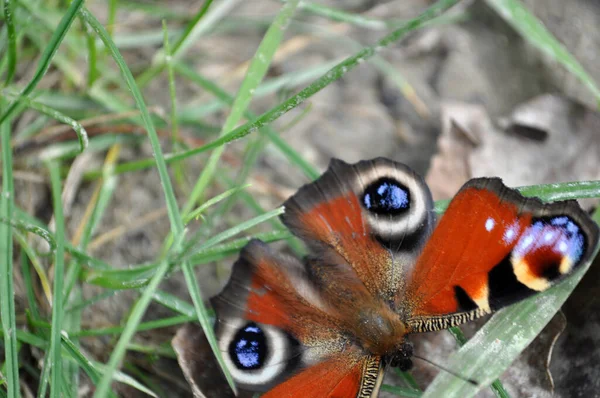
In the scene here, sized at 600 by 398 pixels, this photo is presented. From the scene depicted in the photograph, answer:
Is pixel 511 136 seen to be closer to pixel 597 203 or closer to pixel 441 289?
pixel 597 203

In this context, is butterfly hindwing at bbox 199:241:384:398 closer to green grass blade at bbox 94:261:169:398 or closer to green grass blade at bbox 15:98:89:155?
green grass blade at bbox 94:261:169:398

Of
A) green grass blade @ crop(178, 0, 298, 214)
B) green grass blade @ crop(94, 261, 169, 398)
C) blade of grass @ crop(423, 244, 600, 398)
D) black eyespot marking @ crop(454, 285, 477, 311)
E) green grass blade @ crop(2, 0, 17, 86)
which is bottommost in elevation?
blade of grass @ crop(423, 244, 600, 398)

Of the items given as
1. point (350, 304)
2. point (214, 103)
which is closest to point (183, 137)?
point (214, 103)

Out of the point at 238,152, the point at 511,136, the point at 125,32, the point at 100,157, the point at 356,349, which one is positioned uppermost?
the point at 125,32

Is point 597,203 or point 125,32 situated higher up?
point 125,32

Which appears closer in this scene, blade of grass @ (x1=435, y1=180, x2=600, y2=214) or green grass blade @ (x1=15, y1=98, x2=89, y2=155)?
blade of grass @ (x1=435, y1=180, x2=600, y2=214)

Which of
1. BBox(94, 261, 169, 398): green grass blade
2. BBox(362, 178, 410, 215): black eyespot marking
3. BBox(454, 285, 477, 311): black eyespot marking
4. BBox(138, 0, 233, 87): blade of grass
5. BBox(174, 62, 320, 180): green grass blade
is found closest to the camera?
BBox(94, 261, 169, 398): green grass blade

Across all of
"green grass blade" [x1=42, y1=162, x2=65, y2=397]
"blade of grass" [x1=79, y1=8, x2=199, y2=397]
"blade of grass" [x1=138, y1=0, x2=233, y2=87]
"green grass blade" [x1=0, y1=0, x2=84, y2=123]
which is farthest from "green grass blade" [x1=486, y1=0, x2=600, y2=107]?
"green grass blade" [x1=42, y1=162, x2=65, y2=397]

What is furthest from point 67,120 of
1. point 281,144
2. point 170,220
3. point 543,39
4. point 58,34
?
point 543,39

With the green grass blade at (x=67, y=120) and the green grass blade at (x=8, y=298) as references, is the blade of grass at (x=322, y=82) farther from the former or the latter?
the green grass blade at (x=8, y=298)
